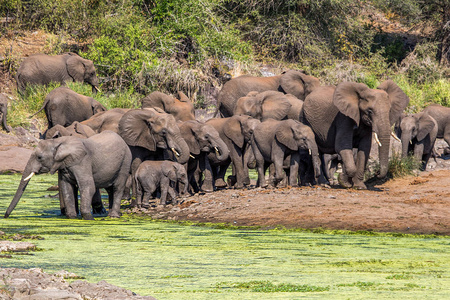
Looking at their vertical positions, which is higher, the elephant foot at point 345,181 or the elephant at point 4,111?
the elephant foot at point 345,181

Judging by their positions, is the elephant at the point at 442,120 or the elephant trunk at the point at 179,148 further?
the elephant at the point at 442,120

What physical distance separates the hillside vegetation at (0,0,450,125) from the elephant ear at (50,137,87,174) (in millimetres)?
12958

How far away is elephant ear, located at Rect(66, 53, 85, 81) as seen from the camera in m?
26.7

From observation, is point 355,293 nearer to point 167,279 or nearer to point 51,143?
point 167,279

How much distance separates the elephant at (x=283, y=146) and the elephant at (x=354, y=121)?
0.57 m

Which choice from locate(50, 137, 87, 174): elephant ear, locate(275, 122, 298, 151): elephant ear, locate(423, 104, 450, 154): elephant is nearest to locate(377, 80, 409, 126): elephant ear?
locate(275, 122, 298, 151): elephant ear

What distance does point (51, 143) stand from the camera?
1190 cm

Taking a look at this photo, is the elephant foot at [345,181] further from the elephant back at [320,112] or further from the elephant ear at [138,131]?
the elephant ear at [138,131]

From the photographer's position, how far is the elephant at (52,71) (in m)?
26.6

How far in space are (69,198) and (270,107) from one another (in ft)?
25.5

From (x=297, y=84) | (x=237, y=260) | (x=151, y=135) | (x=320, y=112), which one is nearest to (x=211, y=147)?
(x=151, y=135)

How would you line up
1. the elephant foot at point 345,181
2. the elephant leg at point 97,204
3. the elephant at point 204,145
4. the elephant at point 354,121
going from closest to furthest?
the elephant leg at point 97,204 → the elephant at point 354,121 → the elephant foot at point 345,181 → the elephant at point 204,145

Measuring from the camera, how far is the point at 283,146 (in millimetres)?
15078

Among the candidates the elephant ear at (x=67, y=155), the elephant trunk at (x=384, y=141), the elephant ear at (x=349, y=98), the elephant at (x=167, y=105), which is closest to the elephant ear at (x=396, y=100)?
the elephant ear at (x=349, y=98)
